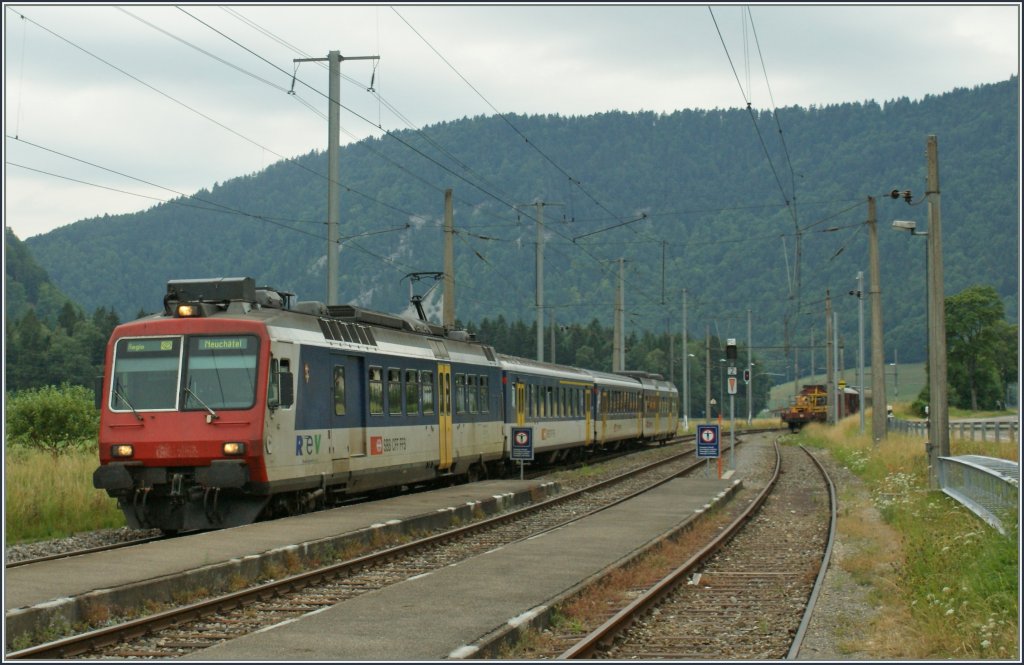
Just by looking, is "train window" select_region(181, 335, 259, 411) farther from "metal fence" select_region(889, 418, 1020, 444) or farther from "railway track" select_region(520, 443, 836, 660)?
"metal fence" select_region(889, 418, 1020, 444)

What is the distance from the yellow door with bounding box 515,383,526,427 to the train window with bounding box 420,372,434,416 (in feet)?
25.4

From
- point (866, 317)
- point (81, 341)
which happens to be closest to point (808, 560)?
point (81, 341)

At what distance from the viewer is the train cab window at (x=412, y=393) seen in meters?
23.1

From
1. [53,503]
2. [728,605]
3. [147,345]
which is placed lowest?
[728,605]

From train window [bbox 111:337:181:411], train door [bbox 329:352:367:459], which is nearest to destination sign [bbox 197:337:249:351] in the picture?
train window [bbox 111:337:181:411]

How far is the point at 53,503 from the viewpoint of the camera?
18984 millimetres

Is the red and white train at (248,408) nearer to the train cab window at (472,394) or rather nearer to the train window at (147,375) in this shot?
the train window at (147,375)

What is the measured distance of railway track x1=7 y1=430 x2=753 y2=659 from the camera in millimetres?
9703

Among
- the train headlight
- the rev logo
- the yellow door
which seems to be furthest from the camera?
the yellow door

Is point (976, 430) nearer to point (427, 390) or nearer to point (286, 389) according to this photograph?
point (427, 390)

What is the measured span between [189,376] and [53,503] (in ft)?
11.7

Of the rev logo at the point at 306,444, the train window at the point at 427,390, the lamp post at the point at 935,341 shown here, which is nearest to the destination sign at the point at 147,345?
the rev logo at the point at 306,444

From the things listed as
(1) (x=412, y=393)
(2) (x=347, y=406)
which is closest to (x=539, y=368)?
(1) (x=412, y=393)

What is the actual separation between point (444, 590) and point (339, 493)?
Answer: 28.8ft
